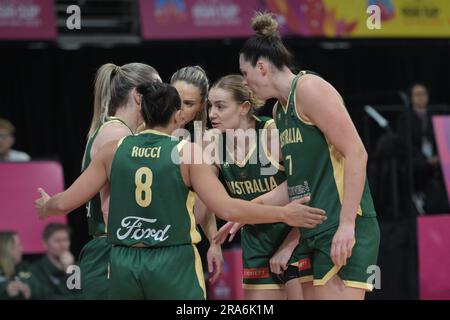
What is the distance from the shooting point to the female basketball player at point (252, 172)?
16.8ft

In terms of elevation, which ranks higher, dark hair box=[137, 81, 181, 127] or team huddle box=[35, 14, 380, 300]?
dark hair box=[137, 81, 181, 127]

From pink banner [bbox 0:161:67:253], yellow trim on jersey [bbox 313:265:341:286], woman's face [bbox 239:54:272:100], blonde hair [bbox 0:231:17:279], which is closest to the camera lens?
yellow trim on jersey [bbox 313:265:341:286]

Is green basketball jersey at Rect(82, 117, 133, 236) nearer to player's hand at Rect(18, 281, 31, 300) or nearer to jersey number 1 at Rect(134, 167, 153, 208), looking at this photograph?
jersey number 1 at Rect(134, 167, 153, 208)

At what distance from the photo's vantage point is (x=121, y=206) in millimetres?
4230

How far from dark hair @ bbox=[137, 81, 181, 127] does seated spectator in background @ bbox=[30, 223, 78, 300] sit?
3.65 m

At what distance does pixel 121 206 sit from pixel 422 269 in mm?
4759

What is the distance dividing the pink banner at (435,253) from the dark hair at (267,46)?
165 inches

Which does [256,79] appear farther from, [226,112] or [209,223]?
[209,223]

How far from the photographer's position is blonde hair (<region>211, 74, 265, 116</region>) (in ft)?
17.6

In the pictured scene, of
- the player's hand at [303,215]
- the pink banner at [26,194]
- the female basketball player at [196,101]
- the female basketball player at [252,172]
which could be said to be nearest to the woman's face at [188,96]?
the female basketball player at [196,101]

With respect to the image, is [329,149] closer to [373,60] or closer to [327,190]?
[327,190]

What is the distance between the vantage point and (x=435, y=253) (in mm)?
8406

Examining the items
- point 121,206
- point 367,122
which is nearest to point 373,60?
point 367,122

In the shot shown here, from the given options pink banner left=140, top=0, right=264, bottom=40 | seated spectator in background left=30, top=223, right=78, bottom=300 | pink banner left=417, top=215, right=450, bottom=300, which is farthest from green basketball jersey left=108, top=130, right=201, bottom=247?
pink banner left=140, top=0, right=264, bottom=40
